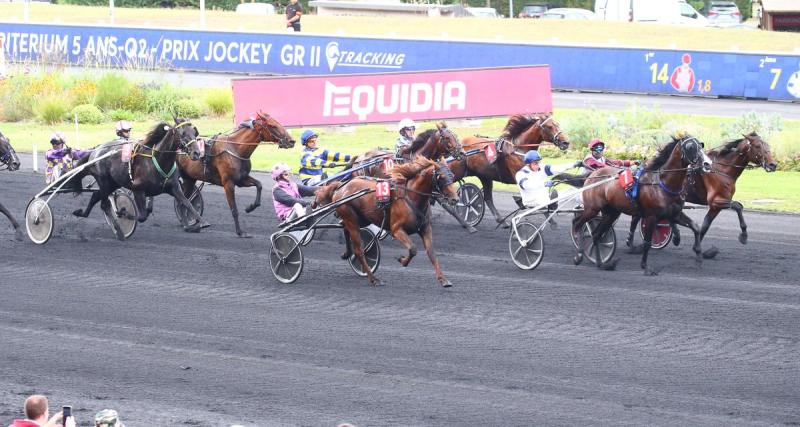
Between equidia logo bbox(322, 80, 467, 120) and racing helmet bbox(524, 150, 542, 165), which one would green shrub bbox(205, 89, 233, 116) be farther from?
racing helmet bbox(524, 150, 542, 165)

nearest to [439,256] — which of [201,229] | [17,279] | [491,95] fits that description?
[201,229]

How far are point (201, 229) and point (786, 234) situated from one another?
8107 millimetres

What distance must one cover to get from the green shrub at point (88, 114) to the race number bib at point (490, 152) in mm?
14291

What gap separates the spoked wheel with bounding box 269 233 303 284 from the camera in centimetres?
1352

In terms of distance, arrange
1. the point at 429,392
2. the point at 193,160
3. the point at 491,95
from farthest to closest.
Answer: the point at 491,95 < the point at 193,160 < the point at 429,392

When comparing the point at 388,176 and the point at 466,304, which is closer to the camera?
the point at 466,304

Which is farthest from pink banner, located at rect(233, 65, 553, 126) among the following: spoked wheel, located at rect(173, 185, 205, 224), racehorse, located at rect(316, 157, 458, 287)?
racehorse, located at rect(316, 157, 458, 287)

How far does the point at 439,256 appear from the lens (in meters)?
15.2

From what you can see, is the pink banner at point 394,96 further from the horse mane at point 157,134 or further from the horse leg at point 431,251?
the horse leg at point 431,251

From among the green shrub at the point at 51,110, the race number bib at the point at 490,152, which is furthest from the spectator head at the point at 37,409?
the green shrub at the point at 51,110

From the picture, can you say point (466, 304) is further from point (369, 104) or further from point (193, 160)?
point (369, 104)

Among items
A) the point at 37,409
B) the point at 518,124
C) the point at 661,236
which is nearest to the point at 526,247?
the point at 661,236

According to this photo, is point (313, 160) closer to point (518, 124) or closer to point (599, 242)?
point (518, 124)

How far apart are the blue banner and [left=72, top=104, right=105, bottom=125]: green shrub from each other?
297cm
